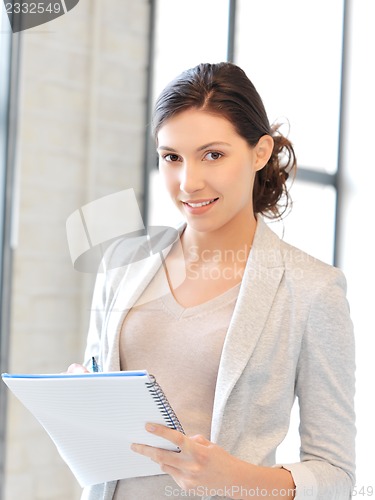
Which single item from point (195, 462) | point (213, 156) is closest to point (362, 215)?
point (213, 156)

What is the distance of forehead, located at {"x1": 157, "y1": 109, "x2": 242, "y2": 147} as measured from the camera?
1074 millimetres

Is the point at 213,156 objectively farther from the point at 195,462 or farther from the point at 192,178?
the point at 195,462

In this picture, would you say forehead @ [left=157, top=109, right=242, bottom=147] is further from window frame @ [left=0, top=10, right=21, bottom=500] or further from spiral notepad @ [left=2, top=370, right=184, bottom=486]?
window frame @ [left=0, top=10, right=21, bottom=500]

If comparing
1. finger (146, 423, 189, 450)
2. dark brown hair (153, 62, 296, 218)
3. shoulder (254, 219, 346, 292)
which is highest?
dark brown hair (153, 62, 296, 218)

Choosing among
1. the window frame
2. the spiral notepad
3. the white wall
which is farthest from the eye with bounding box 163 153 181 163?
the white wall

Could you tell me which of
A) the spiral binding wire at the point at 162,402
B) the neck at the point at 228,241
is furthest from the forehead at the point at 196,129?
the spiral binding wire at the point at 162,402

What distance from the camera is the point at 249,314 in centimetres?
106

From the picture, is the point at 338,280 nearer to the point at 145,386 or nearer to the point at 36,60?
the point at 145,386

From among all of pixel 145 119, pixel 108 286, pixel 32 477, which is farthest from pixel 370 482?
pixel 108 286

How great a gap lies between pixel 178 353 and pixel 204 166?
0.92ft

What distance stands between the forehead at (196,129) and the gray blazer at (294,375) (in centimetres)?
21

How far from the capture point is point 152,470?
3.39 ft

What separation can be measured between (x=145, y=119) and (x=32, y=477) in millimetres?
1066

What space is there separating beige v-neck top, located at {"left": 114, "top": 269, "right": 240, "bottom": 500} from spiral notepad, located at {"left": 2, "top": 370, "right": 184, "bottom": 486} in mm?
56
